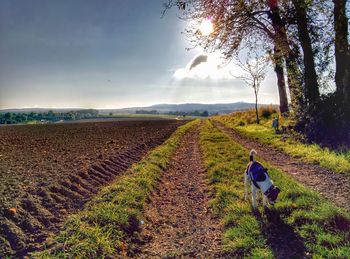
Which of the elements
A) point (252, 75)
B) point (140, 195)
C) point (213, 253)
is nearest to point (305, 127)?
point (140, 195)

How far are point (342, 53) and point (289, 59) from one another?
Answer: 15.3ft

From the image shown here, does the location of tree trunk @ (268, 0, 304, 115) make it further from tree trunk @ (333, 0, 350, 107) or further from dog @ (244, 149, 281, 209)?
dog @ (244, 149, 281, 209)

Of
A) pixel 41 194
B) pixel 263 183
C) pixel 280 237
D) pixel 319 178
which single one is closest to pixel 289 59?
pixel 319 178

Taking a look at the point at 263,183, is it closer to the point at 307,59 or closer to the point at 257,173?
the point at 257,173

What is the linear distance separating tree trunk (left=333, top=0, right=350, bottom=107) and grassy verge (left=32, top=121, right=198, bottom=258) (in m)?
10.9

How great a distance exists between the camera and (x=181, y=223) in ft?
22.5

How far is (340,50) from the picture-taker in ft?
47.1

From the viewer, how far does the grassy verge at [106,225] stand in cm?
532

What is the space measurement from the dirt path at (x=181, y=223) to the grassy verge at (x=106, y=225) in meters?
0.36

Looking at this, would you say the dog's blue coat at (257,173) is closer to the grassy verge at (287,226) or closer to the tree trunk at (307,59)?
the grassy verge at (287,226)

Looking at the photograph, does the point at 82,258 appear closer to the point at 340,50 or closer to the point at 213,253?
the point at 213,253

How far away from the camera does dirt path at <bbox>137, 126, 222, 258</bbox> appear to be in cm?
562

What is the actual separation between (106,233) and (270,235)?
331cm


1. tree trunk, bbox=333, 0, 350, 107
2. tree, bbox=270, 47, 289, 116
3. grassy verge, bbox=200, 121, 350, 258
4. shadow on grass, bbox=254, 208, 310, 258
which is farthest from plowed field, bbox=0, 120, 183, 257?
tree, bbox=270, 47, 289, 116
